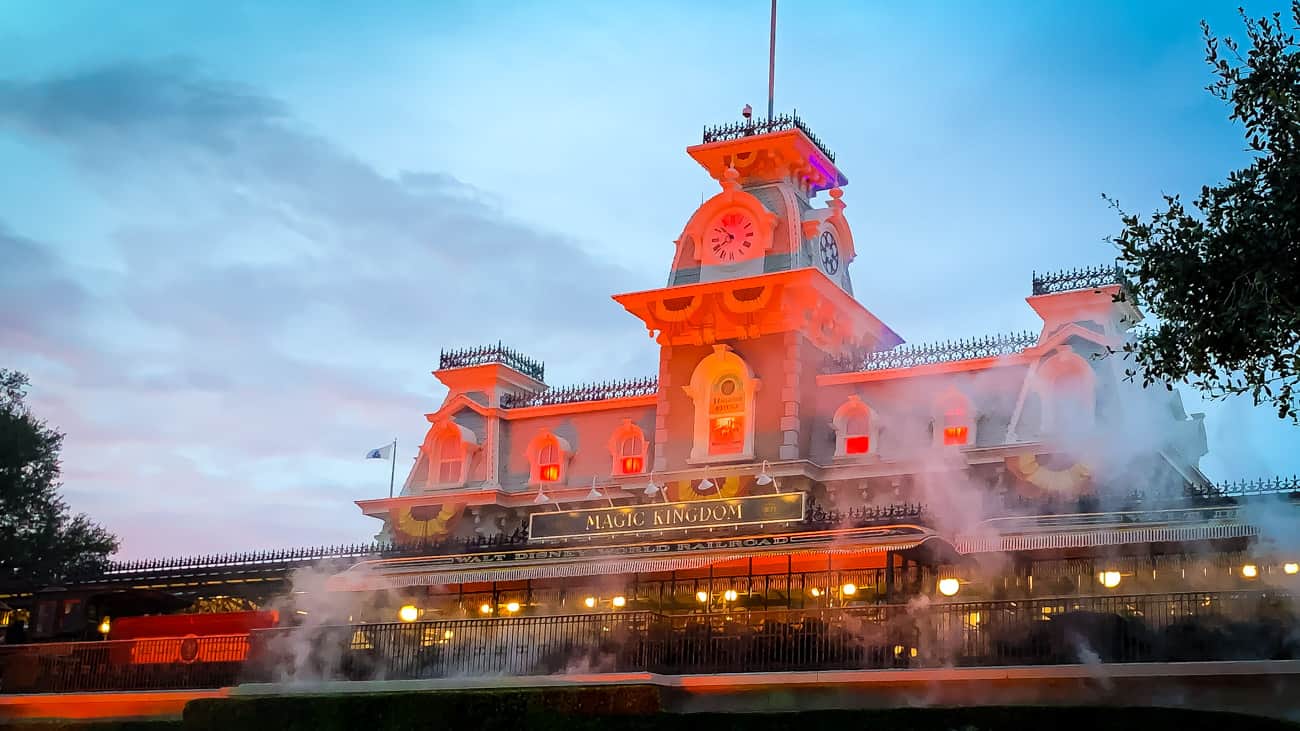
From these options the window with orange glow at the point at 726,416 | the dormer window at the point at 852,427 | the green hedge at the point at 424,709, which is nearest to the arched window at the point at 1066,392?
the dormer window at the point at 852,427

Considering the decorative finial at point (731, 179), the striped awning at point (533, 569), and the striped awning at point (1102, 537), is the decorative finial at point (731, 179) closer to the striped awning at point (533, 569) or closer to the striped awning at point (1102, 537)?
the striped awning at point (533, 569)

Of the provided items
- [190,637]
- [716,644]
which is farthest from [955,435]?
[190,637]

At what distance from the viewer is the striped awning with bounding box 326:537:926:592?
32688 mm

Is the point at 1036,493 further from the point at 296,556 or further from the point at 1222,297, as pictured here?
the point at 296,556

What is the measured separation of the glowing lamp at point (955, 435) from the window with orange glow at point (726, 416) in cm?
526

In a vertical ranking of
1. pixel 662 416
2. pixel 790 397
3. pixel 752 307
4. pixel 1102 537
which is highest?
pixel 752 307

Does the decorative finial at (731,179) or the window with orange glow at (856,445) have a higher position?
the decorative finial at (731,179)

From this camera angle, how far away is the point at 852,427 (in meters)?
40.6

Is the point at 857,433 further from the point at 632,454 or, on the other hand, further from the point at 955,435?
the point at 632,454

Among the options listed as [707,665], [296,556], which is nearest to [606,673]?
[707,665]

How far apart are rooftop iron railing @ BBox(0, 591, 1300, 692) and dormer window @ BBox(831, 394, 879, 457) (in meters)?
8.62

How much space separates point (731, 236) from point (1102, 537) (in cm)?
1550

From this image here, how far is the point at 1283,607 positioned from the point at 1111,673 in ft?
9.73

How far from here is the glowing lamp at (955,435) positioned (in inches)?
1521
